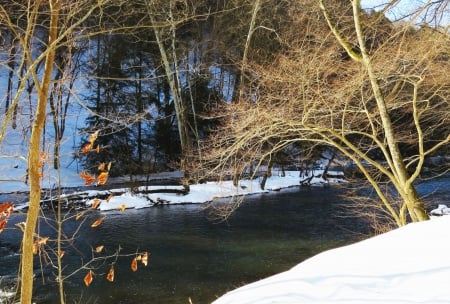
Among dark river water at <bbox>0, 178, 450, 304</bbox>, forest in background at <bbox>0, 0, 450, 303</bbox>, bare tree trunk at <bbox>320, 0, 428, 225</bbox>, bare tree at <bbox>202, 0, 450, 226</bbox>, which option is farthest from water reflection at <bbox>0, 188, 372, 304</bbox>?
bare tree trunk at <bbox>320, 0, 428, 225</bbox>

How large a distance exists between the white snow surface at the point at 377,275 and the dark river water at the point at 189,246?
10.5 feet

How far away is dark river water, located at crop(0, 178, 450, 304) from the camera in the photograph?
28.7 feet

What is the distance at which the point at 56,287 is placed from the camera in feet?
29.0

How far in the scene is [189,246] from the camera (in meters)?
11.8

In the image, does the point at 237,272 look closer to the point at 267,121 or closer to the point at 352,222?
the point at 267,121

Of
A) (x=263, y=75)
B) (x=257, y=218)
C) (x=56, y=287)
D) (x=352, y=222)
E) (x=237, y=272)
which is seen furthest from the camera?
(x=257, y=218)

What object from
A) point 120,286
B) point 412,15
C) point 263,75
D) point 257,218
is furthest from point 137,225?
point 412,15

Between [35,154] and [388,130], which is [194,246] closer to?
[388,130]

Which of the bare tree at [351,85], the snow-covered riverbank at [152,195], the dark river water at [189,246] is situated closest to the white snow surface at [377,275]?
the bare tree at [351,85]

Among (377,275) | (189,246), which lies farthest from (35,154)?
(189,246)

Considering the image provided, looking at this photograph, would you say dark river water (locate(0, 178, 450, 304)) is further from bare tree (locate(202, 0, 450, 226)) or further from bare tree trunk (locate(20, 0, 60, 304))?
bare tree (locate(202, 0, 450, 226))

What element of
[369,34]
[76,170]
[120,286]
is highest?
[369,34]

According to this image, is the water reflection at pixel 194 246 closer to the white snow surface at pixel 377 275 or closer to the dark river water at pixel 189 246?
the dark river water at pixel 189 246

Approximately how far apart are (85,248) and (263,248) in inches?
190
